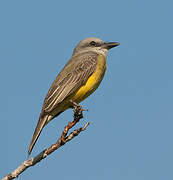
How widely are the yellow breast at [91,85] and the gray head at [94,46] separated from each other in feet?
3.66

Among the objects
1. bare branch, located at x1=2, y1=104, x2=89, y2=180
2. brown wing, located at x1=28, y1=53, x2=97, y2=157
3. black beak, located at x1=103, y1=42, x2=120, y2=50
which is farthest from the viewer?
black beak, located at x1=103, y1=42, x2=120, y2=50

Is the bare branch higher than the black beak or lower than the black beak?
lower

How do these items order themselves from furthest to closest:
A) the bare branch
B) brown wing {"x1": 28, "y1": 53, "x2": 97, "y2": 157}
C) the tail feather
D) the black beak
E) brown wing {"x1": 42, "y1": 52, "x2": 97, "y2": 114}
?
the black beak
brown wing {"x1": 42, "y1": 52, "x2": 97, "y2": 114}
brown wing {"x1": 28, "y1": 53, "x2": 97, "y2": 157}
the tail feather
the bare branch

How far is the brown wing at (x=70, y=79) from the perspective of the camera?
283 inches

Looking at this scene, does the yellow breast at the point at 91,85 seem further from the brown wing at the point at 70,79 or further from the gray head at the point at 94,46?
the gray head at the point at 94,46

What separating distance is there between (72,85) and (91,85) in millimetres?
403

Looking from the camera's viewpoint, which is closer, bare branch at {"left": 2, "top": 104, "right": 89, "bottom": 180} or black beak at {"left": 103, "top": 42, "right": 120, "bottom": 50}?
bare branch at {"left": 2, "top": 104, "right": 89, "bottom": 180}

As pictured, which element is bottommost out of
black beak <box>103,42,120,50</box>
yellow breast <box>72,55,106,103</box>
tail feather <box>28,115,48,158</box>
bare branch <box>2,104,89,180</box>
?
bare branch <box>2,104,89,180</box>

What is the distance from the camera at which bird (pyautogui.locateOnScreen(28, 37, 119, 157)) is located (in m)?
7.11

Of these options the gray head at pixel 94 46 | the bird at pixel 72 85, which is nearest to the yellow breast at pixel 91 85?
the bird at pixel 72 85

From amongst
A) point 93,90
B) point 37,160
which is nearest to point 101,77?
point 93,90

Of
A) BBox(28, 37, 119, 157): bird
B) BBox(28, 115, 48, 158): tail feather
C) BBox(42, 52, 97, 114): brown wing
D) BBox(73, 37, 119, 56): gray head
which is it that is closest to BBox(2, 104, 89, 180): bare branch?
BBox(28, 115, 48, 158): tail feather

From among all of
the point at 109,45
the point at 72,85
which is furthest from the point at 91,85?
the point at 109,45

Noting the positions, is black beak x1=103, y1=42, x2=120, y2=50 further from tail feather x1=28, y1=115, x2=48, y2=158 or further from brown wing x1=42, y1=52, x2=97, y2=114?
tail feather x1=28, y1=115, x2=48, y2=158
